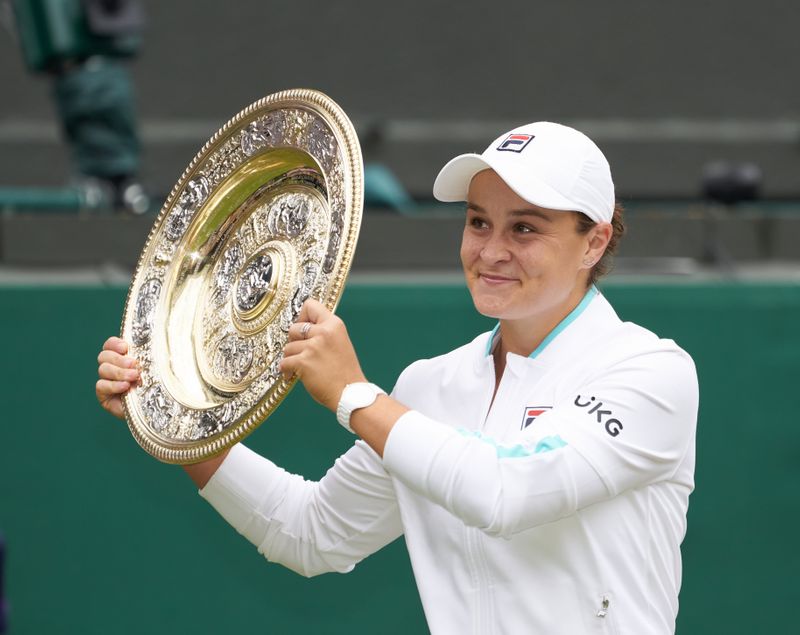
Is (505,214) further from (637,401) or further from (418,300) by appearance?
(418,300)

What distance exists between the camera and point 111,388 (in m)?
2.16

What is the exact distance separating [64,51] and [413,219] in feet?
4.65

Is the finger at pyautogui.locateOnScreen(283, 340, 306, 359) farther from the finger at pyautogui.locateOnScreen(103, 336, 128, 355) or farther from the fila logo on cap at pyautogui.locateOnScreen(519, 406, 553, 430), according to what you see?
the finger at pyautogui.locateOnScreen(103, 336, 128, 355)

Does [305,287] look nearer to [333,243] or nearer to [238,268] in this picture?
[333,243]

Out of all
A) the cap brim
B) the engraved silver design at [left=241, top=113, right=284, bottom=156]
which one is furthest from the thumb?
the engraved silver design at [left=241, top=113, right=284, bottom=156]

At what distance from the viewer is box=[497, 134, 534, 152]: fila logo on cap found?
193 centimetres

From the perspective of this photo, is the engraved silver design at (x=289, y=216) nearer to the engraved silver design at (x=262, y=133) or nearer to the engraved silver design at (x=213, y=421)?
the engraved silver design at (x=262, y=133)

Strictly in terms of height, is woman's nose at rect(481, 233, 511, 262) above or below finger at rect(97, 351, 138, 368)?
above

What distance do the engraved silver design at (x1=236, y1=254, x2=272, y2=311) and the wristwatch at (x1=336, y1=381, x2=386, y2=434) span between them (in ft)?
0.97

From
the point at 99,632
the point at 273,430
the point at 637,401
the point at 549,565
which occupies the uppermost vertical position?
the point at 637,401

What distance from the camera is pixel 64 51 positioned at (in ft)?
→ 15.4

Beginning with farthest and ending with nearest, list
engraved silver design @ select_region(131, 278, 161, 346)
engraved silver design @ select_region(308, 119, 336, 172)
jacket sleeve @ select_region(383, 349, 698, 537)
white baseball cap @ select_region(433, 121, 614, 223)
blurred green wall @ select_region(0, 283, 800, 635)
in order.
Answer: blurred green wall @ select_region(0, 283, 800, 635) → engraved silver design @ select_region(131, 278, 161, 346) → engraved silver design @ select_region(308, 119, 336, 172) → white baseball cap @ select_region(433, 121, 614, 223) → jacket sleeve @ select_region(383, 349, 698, 537)

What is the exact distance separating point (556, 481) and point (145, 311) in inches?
32.0

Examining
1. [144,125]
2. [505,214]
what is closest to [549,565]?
[505,214]
